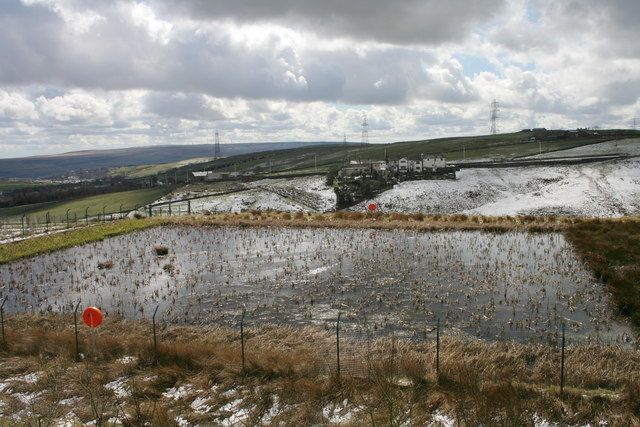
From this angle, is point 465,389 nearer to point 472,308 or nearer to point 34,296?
point 472,308

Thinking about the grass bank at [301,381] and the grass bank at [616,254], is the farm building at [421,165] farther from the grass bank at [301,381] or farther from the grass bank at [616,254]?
the grass bank at [301,381]

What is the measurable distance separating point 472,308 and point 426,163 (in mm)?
62518

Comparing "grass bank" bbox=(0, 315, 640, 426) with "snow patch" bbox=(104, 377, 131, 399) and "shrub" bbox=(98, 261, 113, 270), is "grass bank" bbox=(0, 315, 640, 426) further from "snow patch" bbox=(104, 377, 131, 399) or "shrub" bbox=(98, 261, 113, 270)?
"shrub" bbox=(98, 261, 113, 270)

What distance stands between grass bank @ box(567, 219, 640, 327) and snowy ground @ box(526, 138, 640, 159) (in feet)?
195

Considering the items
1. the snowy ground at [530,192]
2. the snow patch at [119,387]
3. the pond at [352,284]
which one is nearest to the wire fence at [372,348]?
the pond at [352,284]

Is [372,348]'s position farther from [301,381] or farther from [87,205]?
[87,205]

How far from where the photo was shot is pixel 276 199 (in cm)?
6316

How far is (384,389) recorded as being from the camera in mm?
8547

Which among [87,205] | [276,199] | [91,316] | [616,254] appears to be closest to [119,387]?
[91,316]

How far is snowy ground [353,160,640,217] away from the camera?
174 feet

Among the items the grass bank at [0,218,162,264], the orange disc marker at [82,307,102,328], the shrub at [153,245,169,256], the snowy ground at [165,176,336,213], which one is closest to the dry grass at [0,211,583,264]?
the grass bank at [0,218,162,264]

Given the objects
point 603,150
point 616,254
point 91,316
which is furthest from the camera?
point 603,150

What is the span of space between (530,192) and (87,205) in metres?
62.4

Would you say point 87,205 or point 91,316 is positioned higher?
point 91,316
